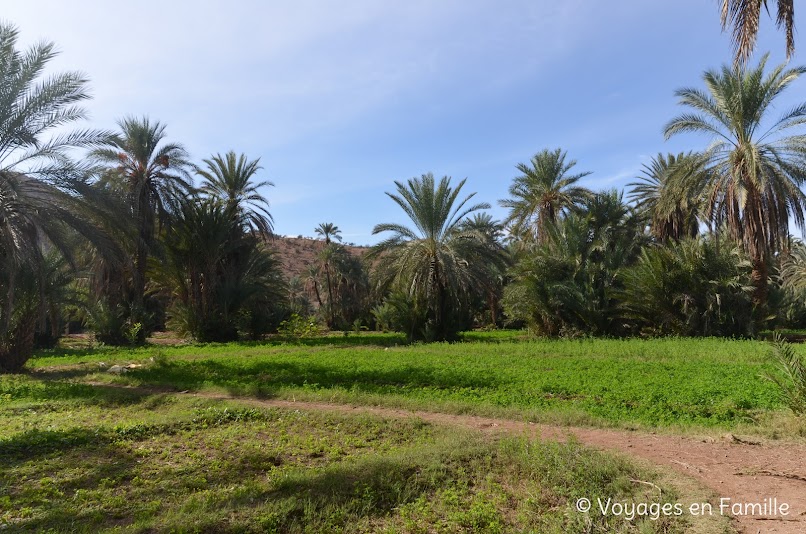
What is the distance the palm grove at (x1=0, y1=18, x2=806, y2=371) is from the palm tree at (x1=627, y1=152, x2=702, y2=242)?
0.39ft

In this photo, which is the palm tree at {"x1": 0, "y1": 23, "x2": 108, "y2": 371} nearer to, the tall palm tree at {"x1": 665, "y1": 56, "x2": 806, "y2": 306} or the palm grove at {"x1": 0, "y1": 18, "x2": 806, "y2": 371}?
the palm grove at {"x1": 0, "y1": 18, "x2": 806, "y2": 371}

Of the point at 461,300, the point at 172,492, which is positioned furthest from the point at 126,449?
the point at 461,300

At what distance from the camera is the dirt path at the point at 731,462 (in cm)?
428

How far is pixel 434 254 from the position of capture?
22594 mm

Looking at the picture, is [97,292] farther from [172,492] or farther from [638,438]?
[638,438]

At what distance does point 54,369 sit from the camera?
14625 mm

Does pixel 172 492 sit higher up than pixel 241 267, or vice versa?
pixel 241 267

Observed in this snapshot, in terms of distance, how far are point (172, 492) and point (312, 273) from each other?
45517 millimetres

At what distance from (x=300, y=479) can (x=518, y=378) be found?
6938 millimetres

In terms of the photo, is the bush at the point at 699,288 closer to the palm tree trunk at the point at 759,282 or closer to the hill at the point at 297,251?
the palm tree trunk at the point at 759,282

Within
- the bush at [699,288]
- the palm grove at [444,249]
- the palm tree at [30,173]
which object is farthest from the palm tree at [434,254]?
the palm tree at [30,173]

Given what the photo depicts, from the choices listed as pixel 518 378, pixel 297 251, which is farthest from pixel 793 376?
pixel 297 251

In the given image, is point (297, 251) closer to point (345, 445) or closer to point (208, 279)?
point (208, 279)

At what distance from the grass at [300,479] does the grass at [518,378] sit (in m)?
2.08
